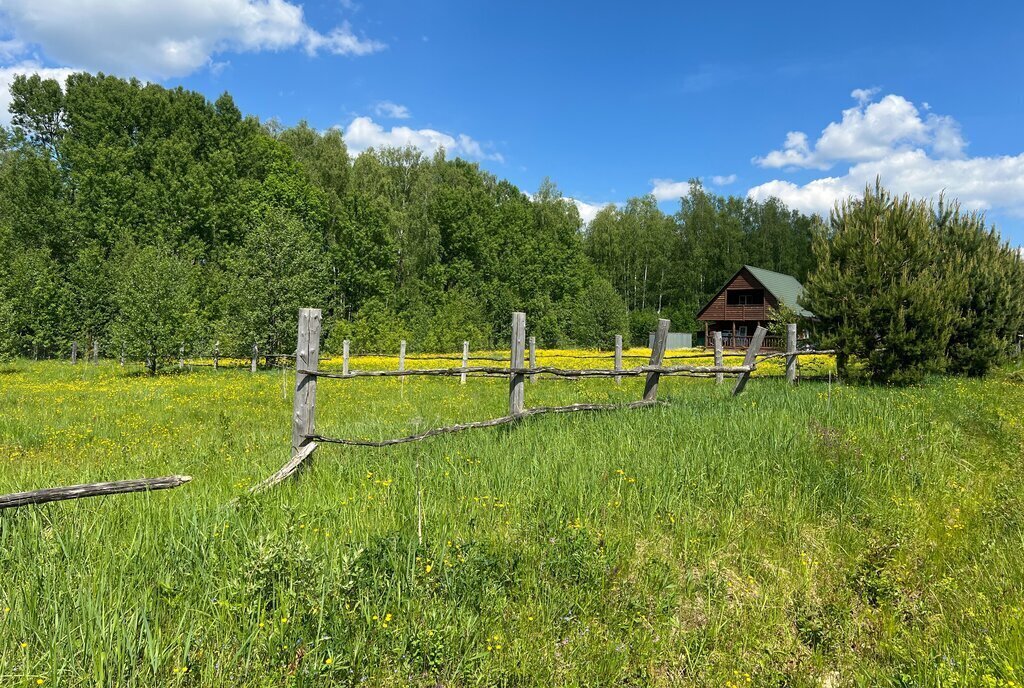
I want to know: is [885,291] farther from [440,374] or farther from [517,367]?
[440,374]

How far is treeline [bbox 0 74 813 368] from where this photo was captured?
24562 mm

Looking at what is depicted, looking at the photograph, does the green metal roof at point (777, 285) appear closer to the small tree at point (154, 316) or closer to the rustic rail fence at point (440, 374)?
the rustic rail fence at point (440, 374)

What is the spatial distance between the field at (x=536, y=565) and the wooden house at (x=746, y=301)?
146 feet

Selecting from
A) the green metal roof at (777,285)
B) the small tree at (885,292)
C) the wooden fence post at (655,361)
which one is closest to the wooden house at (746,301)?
the green metal roof at (777,285)

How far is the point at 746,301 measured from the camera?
1964 inches

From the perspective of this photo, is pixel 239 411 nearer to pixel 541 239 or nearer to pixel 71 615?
pixel 71 615

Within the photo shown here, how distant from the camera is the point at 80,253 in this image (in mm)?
30484

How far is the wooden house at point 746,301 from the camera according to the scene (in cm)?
4778

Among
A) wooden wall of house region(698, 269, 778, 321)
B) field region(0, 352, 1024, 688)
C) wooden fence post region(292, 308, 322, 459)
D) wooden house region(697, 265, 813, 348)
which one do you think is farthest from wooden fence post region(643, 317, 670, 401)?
wooden wall of house region(698, 269, 778, 321)

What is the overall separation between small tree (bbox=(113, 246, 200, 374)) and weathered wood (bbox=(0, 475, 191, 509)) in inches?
829

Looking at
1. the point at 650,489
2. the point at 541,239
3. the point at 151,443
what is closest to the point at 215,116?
the point at 541,239

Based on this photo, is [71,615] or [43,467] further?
[43,467]

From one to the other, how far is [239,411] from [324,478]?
7490 mm

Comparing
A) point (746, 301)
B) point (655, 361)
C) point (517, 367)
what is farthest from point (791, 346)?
point (746, 301)
